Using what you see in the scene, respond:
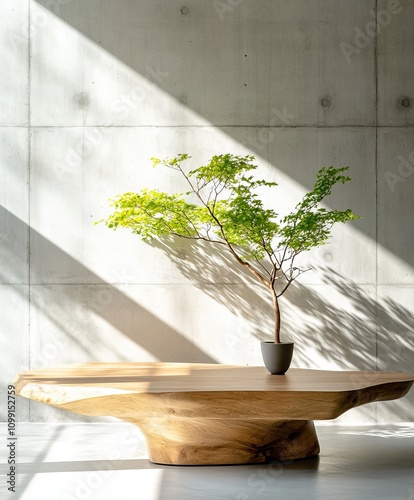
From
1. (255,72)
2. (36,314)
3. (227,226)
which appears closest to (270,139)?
(255,72)

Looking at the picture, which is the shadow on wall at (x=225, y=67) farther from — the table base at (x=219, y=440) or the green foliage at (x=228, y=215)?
the table base at (x=219, y=440)

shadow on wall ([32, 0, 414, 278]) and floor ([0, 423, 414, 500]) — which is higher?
shadow on wall ([32, 0, 414, 278])

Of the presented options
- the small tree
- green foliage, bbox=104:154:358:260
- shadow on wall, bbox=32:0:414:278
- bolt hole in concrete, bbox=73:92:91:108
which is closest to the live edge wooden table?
the small tree

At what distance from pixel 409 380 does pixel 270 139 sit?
243 centimetres

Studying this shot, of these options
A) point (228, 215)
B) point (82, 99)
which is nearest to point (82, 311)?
point (82, 99)

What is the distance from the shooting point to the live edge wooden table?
12.8 ft

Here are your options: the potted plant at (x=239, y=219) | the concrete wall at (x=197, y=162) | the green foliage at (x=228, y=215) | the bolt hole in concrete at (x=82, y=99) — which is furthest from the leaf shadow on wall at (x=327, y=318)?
the bolt hole in concrete at (x=82, y=99)

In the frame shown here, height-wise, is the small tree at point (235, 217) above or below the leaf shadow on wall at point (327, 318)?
above

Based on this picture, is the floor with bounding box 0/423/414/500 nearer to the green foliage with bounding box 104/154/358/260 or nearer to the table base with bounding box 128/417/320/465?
the table base with bounding box 128/417/320/465

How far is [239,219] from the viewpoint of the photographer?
506 cm

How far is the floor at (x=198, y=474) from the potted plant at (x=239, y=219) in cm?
73

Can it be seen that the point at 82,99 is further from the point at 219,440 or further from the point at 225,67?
the point at 219,440

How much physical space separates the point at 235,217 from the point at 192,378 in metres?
1.08

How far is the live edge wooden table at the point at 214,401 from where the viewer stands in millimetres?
3916
